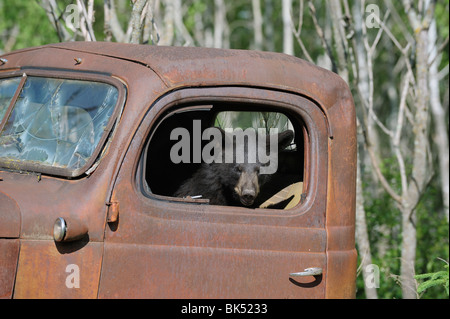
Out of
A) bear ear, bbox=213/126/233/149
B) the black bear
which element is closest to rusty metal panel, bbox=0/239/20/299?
the black bear

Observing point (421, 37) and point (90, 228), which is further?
point (421, 37)

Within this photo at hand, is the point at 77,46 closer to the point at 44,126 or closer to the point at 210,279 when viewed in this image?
the point at 44,126

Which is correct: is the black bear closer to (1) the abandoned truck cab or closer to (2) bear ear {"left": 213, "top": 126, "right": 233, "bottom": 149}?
(2) bear ear {"left": 213, "top": 126, "right": 233, "bottom": 149}

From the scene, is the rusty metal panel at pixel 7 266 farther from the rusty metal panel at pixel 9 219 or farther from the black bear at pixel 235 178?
the black bear at pixel 235 178

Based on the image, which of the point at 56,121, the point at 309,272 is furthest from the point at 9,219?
the point at 309,272

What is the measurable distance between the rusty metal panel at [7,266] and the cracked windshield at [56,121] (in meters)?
0.47

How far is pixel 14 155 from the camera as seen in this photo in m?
2.92

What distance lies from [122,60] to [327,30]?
1303 cm

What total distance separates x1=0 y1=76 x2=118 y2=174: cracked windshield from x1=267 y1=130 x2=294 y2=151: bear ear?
3.99 ft

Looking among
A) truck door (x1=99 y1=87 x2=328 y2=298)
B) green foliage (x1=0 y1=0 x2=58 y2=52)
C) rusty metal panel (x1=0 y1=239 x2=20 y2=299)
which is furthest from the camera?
green foliage (x1=0 y1=0 x2=58 y2=52)

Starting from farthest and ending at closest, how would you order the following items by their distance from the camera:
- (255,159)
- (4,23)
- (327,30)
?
(327,30), (4,23), (255,159)

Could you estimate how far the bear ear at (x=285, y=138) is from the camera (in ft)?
11.8

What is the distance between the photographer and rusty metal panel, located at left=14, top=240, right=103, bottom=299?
8.32 feet

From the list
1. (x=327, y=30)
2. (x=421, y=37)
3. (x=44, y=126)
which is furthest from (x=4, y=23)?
(x=44, y=126)
